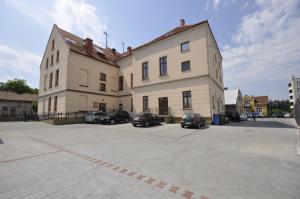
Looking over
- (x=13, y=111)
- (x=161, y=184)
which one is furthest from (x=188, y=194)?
(x=13, y=111)

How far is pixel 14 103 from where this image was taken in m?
35.6

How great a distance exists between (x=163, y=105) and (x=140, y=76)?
21.2ft

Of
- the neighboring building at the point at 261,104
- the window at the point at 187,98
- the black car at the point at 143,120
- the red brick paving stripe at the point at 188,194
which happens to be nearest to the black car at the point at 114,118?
the black car at the point at 143,120

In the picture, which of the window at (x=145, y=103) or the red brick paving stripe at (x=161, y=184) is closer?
the red brick paving stripe at (x=161, y=184)

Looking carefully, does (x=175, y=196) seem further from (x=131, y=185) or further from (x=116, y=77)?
(x=116, y=77)

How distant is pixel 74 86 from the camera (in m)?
23.2

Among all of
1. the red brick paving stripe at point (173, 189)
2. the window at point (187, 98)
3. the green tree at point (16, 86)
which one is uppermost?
the green tree at point (16, 86)

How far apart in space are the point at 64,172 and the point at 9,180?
1.21 metres

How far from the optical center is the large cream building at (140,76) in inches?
762

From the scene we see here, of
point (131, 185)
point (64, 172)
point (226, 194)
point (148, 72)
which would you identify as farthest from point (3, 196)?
point (148, 72)

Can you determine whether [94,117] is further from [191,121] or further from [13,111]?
[13,111]

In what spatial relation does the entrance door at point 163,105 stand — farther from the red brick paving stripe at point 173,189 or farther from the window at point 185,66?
the red brick paving stripe at point 173,189

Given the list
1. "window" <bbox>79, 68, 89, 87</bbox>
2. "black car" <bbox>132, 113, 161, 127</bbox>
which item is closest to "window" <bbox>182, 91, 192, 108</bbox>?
"black car" <bbox>132, 113, 161, 127</bbox>

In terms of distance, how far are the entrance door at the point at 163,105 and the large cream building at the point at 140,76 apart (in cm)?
3
